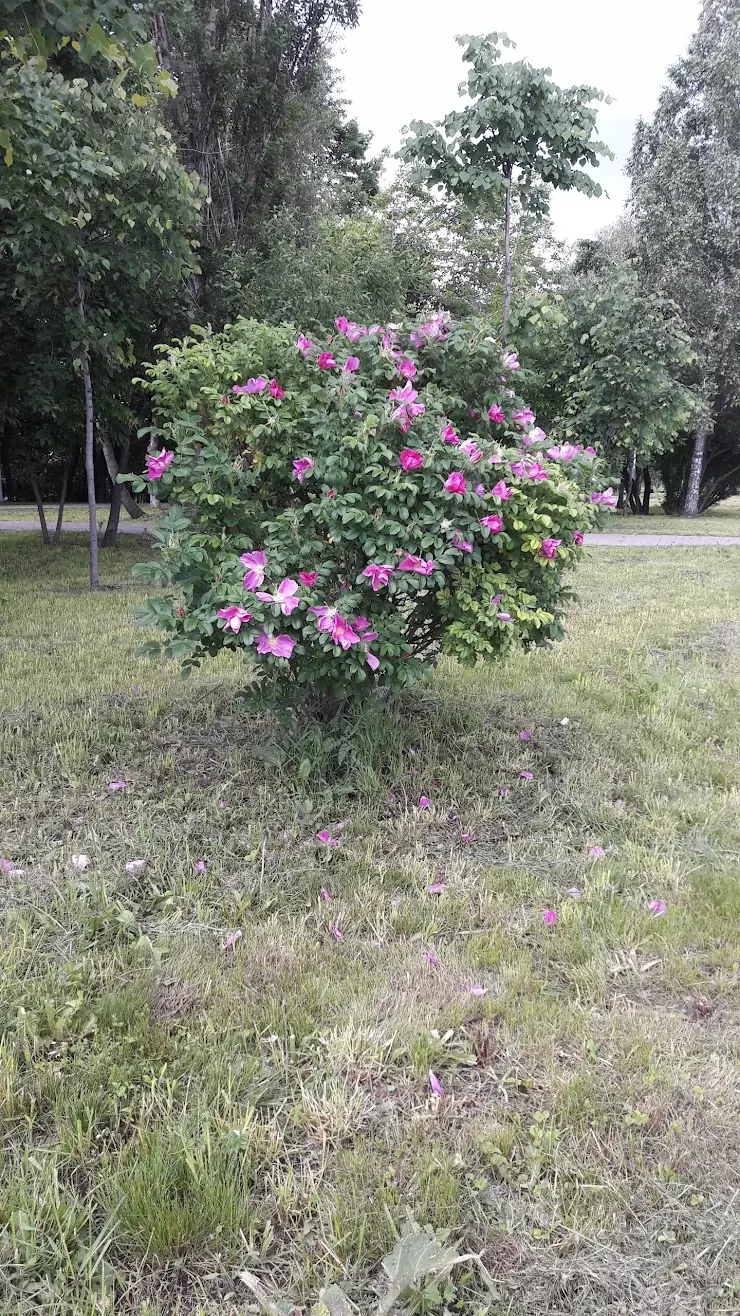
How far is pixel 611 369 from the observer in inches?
401

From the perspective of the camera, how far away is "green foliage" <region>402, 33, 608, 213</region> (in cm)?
535

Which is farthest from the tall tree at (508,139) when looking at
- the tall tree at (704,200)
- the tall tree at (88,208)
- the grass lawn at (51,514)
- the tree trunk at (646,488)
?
the tree trunk at (646,488)

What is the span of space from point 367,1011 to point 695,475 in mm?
21240

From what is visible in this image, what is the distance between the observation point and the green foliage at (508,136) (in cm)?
535

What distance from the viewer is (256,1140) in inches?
62.6

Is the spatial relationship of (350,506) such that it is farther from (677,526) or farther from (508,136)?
(677,526)

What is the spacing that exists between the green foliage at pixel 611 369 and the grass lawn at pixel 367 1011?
7030mm

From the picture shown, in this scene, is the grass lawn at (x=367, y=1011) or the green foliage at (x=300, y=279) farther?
the green foliage at (x=300, y=279)

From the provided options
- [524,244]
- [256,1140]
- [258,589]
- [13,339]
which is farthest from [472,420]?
[524,244]

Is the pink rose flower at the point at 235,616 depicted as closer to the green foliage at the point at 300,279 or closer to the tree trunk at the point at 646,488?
the green foliage at the point at 300,279

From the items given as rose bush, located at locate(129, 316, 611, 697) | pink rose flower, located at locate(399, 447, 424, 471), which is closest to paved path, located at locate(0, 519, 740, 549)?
rose bush, located at locate(129, 316, 611, 697)

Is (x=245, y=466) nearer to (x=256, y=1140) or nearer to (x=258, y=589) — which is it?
(x=258, y=589)

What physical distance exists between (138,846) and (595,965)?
5.00 ft

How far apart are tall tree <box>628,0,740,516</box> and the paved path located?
474 centimetres
